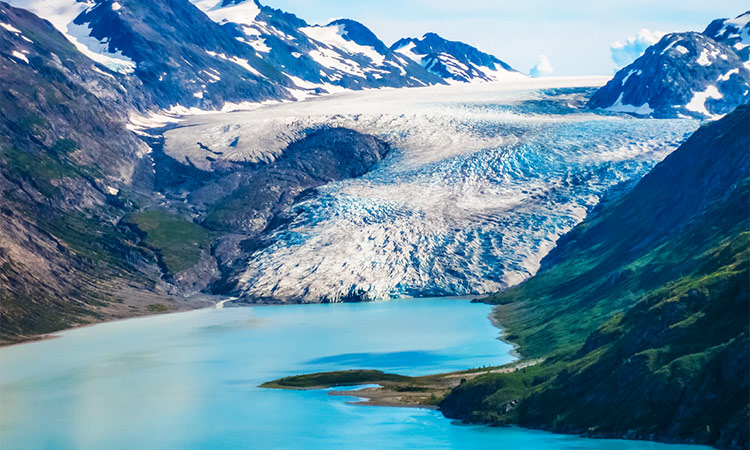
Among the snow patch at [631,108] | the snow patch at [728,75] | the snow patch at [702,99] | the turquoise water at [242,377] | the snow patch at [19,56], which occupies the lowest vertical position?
the turquoise water at [242,377]

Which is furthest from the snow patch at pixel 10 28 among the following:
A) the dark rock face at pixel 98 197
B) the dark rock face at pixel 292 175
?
the dark rock face at pixel 292 175

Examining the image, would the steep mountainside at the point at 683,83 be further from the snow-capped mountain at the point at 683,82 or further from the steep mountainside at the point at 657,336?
the steep mountainside at the point at 657,336

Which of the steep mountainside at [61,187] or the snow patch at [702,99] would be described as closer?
the steep mountainside at [61,187]

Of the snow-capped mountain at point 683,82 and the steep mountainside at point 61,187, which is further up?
the snow-capped mountain at point 683,82

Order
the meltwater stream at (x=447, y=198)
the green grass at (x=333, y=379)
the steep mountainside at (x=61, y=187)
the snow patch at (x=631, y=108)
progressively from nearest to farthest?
the green grass at (x=333, y=379), the steep mountainside at (x=61, y=187), the meltwater stream at (x=447, y=198), the snow patch at (x=631, y=108)

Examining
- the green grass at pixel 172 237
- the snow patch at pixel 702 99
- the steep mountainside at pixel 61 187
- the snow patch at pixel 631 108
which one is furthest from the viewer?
the snow patch at pixel 631 108

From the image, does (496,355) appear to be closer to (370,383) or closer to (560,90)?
(370,383)

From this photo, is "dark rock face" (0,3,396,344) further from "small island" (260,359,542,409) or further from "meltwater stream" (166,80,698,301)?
"small island" (260,359,542,409)
